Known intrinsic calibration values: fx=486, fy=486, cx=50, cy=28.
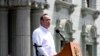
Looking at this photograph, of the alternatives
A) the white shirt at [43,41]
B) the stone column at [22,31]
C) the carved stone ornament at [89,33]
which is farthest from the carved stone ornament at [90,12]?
the white shirt at [43,41]

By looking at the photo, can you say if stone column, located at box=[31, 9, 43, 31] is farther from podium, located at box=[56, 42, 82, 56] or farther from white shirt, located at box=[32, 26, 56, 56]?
white shirt, located at box=[32, 26, 56, 56]

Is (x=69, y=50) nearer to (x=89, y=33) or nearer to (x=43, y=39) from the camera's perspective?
(x=43, y=39)

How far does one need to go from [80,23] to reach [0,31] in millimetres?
6318

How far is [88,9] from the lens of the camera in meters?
23.9

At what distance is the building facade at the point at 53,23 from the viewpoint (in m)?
17.8

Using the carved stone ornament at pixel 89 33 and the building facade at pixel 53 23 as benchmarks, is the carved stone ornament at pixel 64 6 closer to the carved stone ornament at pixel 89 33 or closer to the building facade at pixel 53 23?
the building facade at pixel 53 23

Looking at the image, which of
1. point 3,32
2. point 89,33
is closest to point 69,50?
point 3,32

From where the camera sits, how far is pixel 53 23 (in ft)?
66.2

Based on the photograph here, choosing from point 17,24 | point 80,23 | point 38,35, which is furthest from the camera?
point 80,23

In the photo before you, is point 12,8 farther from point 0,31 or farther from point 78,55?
point 78,55

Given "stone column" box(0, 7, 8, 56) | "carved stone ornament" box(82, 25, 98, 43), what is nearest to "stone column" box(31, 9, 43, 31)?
"stone column" box(0, 7, 8, 56)

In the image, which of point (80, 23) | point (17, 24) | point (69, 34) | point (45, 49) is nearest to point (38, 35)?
point (45, 49)

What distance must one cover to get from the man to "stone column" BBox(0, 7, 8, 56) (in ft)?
30.6

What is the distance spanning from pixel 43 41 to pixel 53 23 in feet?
38.2
